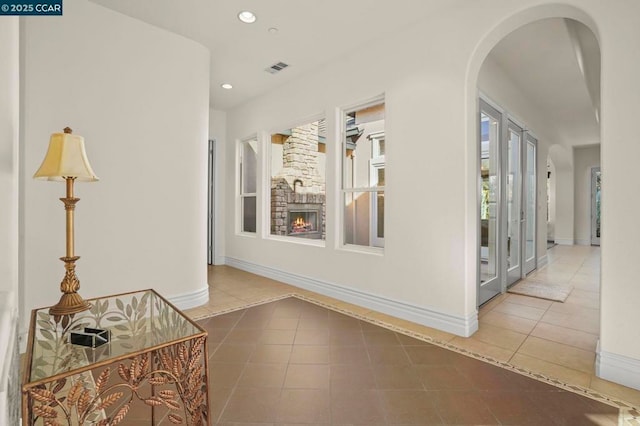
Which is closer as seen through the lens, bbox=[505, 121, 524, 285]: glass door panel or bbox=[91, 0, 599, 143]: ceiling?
bbox=[91, 0, 599, 143]: ceiling

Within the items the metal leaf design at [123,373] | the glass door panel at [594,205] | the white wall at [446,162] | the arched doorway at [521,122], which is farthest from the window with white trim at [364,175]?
the glass door panel at [594,205]

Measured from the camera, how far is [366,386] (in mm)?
1943

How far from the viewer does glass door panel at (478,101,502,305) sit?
370cm

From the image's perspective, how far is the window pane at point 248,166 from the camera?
17.8 feet

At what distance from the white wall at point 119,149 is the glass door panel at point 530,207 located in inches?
185

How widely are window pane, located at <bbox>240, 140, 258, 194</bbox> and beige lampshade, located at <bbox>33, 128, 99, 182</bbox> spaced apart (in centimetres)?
358

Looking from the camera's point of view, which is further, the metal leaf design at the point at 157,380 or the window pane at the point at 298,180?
the window pane at the point at 298,180

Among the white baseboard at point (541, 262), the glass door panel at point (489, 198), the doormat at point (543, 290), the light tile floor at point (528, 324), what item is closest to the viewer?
the light tile floor at point (528, 324)

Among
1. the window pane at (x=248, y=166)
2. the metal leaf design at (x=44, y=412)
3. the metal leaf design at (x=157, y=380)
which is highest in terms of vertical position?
the window pane at (x=248, y=166)

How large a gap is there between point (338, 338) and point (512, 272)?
307cm

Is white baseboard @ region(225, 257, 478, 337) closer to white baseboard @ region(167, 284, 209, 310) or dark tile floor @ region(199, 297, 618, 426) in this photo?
dark tile floor @ region(199, 297, 618, 426)

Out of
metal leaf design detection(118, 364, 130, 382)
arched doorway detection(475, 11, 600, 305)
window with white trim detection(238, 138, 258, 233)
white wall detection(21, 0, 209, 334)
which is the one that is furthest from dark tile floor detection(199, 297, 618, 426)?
window with white trim detection(238, 138, 258, 233)

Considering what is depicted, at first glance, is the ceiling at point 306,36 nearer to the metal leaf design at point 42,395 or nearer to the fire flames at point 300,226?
the fire flames at point 300,226

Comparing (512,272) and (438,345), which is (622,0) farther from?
(512,272)
